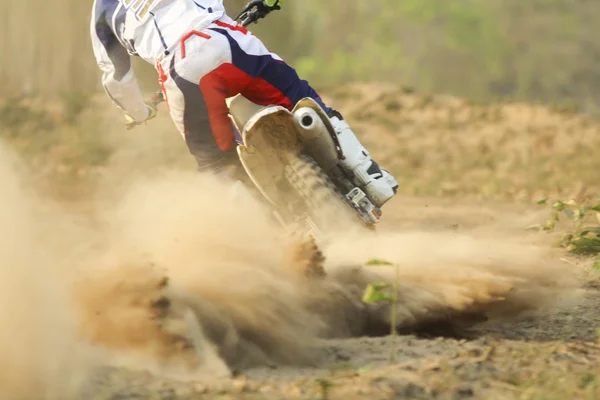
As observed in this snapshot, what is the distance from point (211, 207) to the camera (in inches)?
173

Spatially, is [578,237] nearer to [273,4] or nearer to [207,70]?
[273,4]

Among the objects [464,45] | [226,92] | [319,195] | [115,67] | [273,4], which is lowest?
[319,195]

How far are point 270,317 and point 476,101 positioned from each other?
11.3 meters

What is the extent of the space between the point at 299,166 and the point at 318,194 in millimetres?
199

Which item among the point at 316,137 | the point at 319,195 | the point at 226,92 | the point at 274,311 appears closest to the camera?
the point at 274,311

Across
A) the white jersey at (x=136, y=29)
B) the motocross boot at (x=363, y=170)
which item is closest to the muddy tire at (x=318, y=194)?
the motocross boot at (x=363, y=170)

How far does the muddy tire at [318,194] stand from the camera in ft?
14.1

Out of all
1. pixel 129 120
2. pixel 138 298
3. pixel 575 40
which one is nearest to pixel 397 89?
pixel 129 120

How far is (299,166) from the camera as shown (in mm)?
4387

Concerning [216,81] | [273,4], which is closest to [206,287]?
[216,81]

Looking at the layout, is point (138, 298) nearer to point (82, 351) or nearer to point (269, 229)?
point (82, 351)

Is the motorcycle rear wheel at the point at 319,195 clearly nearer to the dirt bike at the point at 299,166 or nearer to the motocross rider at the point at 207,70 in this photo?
the dirt bike at the point at 299,166

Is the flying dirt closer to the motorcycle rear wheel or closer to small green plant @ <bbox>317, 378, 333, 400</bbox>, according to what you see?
the motorcycle rear wheel

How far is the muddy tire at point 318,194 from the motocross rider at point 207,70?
13.1 inches
